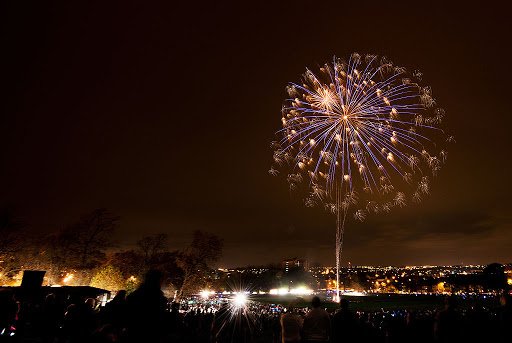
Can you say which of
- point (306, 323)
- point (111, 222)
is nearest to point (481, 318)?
point (306, 323)

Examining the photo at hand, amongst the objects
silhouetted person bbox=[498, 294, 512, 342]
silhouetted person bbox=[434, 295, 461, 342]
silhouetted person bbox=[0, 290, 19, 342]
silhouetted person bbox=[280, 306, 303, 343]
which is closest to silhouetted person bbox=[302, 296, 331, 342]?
silhouetted person bbox=[280, 306, 303, 343]

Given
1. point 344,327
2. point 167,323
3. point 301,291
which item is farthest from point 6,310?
point 301,291

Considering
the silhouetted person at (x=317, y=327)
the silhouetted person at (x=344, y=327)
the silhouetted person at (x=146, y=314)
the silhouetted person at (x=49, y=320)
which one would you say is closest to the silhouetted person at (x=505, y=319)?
the silhouetted person at (x=344, y=327)

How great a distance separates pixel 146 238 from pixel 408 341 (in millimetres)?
51553

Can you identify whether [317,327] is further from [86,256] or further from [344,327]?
[86,256]

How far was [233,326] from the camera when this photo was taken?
37.6 ft

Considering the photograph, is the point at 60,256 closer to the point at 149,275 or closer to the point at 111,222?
the point at 111,222

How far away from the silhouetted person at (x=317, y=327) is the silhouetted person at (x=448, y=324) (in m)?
2.64

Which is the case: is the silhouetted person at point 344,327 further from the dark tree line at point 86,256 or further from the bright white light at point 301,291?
the bright white light at point 301,291

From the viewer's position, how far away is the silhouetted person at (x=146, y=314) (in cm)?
511

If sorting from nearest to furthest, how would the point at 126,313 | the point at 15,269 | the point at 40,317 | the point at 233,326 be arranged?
the point at 126,313
the point at 40,317
the point at 233,326
the point at 15,269

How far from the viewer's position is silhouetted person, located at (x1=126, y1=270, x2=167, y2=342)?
511 centimetres

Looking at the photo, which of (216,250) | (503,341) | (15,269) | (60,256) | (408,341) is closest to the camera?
(503,341)

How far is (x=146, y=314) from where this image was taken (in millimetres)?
5160
